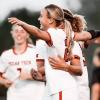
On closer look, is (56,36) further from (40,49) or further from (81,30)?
(81,30)

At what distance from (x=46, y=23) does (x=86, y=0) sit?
40 cm

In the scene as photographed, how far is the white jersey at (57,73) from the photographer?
2636mm

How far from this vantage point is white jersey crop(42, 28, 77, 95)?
264cm

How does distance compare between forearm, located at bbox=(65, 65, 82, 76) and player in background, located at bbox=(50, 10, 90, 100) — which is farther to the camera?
player in background, located at bbox=(50, 10, 90, 100)

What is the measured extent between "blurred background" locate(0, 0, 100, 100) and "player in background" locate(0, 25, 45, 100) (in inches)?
1.5

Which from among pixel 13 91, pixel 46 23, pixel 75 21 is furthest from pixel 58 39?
pixel 13 91

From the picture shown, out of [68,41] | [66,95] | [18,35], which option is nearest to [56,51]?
[68,41]

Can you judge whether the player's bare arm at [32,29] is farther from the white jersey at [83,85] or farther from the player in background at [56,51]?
the white jersey at [83,85]

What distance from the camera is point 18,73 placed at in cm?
306

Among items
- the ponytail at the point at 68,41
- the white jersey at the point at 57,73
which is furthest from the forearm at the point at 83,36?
the white jersey at the point at 57,73

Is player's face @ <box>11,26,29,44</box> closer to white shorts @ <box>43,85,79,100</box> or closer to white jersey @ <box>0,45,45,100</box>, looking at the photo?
white jersey @ <box>0,45,45,100</box>

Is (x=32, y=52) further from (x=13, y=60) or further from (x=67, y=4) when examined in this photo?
(x=67, y=4)

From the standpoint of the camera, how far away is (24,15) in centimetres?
307

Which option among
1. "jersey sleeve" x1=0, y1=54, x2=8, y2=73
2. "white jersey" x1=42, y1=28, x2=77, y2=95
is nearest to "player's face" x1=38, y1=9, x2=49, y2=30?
"white jersey" x1=42, y1=28, x2=77, y2=95
